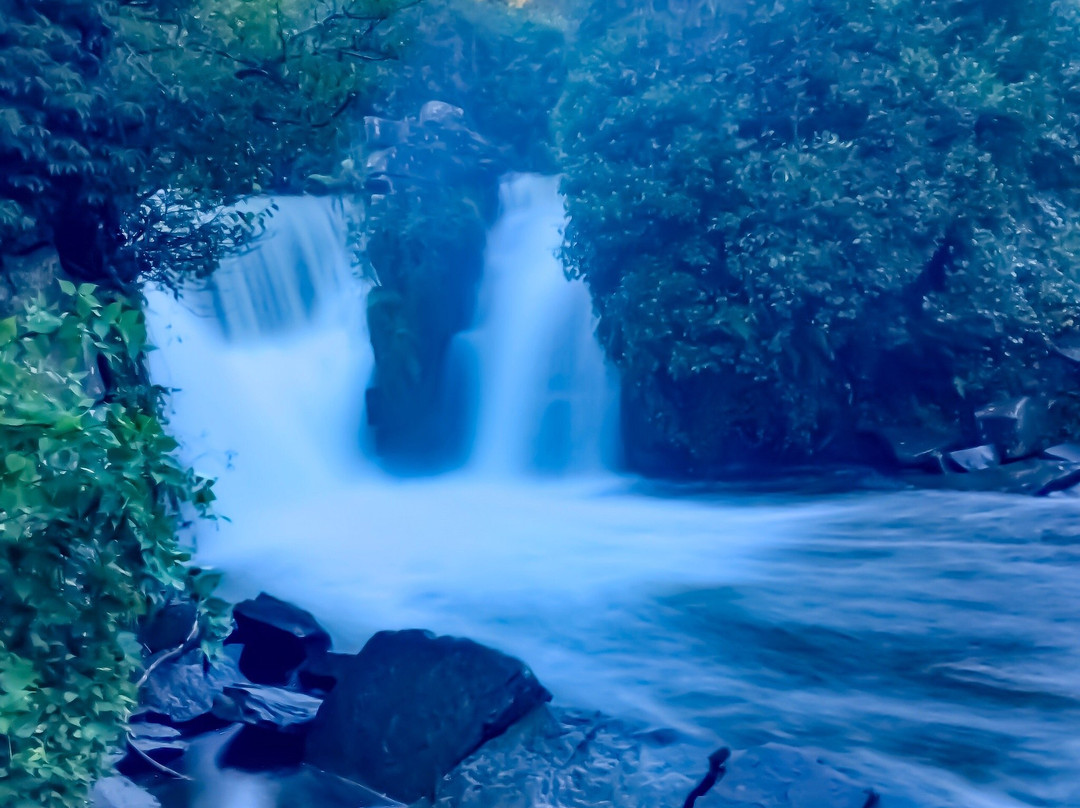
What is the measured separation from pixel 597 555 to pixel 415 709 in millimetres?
4768

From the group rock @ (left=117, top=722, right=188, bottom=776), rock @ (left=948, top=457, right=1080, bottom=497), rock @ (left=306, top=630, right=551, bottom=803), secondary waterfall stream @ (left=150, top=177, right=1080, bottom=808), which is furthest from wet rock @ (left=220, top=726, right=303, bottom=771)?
rock @ (left=948, top=457, right=1080, bottom=497)

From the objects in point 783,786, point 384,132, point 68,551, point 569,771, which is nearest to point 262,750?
point 569,771

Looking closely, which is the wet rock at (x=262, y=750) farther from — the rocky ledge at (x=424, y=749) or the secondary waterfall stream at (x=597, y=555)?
the secondary waterfall stream at (x=597, y=555)

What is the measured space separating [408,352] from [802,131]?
6.15 metres

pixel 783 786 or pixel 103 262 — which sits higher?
pixel 103 262

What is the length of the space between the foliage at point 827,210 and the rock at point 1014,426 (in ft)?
1.26

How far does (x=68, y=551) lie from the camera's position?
2.91 m

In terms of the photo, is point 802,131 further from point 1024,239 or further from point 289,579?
point 289,579

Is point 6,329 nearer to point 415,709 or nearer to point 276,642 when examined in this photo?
point 415,709

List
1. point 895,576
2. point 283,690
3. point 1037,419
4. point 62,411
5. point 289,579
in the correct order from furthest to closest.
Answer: point 1037,419 < point 289,579 < point 895,576 < point 283,690 < point 62,411

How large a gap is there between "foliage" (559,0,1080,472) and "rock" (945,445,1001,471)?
83 cm

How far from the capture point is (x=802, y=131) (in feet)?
39.6

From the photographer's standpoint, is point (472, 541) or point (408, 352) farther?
point (408, 352)

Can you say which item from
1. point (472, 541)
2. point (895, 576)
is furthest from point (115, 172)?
point (895, 576)
